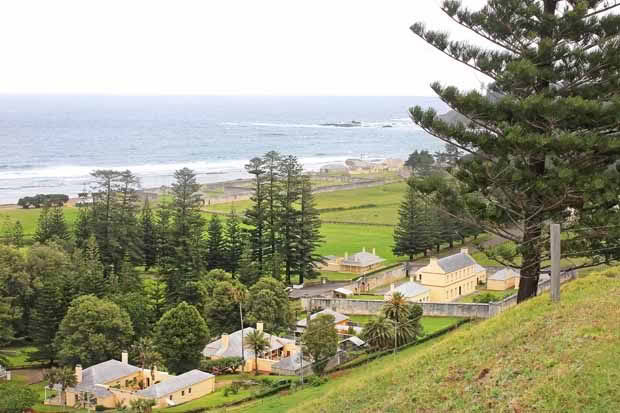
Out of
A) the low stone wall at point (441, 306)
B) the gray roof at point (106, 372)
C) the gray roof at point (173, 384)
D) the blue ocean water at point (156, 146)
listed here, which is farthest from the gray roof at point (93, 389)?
the blue ocean water at point (156, 146)

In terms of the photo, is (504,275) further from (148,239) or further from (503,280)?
(148,239)

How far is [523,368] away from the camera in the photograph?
8.93m

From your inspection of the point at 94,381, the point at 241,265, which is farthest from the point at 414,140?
the point at 94,381

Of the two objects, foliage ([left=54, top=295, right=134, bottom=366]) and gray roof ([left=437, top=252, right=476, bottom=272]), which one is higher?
gray roof ([left=437, top=252, right=476, bottom=272])

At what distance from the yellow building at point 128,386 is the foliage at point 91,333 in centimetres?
118

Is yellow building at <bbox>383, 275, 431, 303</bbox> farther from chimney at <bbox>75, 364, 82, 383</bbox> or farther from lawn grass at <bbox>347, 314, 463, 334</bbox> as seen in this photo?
chimney at <bbox>75, 364, 82, 383</bbox>

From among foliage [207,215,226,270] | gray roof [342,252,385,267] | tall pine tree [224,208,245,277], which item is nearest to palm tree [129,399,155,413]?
foliage [207,215,226,270]

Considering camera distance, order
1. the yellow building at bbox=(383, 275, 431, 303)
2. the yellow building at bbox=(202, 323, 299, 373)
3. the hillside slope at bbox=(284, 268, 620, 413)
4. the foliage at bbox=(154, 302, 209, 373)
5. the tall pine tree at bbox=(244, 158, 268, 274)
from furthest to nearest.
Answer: the tall pine tree at bbox=(244, 158, 268, 274)
the yellow building at bbox=(383, 275, 431, 303)
the foliage at bbox=(154, 302, 209, 373)
the yellow building at bbox=(202, 323, 299, 373)
the hillside slope at bbox=(284, 268, 620, 413)

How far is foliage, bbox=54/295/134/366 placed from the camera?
1015 inches

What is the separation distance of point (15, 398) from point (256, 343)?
7.33 metres

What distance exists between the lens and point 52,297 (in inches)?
1115

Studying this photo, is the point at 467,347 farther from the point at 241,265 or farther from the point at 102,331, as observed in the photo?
the point at 241,265

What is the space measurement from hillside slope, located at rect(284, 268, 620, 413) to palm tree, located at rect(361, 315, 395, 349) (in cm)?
1009

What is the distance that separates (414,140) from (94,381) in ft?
450
